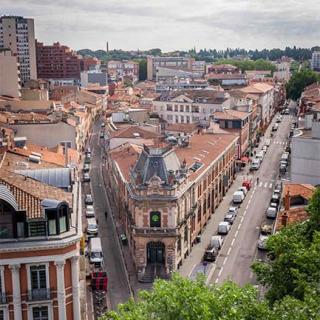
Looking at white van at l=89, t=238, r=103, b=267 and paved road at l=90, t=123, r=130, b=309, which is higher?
white van at l=89, t=238, r=103, b=267

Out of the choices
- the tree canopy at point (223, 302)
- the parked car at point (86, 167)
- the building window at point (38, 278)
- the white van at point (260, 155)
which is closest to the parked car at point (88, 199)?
the parked car at point (86, 167)

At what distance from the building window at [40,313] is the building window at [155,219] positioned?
2360cm

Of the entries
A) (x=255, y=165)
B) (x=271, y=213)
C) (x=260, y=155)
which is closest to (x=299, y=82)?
(x=260, y=155)

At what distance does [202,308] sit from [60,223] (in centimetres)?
1425

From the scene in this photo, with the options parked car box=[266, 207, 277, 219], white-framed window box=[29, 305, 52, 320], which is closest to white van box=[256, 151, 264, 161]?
parked car box=[266, 207, 277, 219]

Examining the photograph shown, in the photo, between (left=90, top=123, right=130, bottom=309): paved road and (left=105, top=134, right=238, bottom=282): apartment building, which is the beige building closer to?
(left=90, top=123, right=130, bottom=309): paved road

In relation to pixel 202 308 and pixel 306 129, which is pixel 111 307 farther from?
pixel 306 129

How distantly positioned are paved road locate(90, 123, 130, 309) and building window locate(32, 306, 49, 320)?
1575 cm

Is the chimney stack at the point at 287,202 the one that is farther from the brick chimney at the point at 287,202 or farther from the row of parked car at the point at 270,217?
the row of parked car at the point at 270,217

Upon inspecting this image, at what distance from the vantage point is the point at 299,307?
29.1 meters

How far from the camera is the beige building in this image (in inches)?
5167

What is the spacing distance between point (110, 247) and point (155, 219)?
11.0 meters

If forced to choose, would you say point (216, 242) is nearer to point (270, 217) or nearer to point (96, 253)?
point (270, 217)

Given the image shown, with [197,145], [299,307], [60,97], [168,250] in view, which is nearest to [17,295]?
[299,307]
